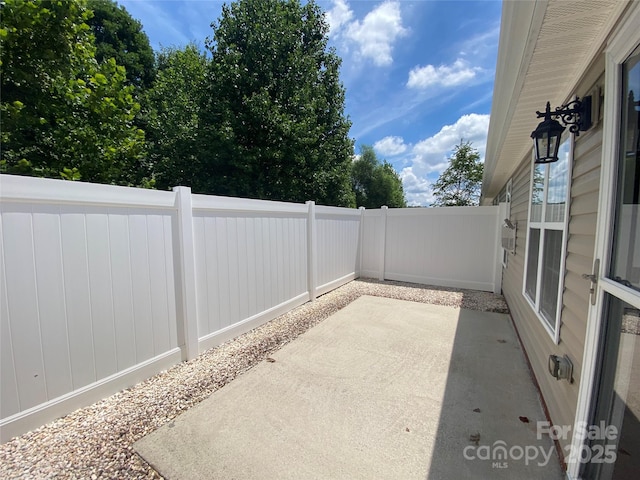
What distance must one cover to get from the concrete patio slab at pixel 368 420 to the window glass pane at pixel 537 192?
1.63 metres

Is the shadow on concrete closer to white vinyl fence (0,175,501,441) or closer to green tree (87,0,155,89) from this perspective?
white vinyl fence (0,175,501,441)

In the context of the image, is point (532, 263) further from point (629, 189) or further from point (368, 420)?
point (368, 420)

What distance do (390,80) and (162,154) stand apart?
29.8 feet

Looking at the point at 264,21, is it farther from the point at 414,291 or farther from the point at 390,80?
the point at 414,291

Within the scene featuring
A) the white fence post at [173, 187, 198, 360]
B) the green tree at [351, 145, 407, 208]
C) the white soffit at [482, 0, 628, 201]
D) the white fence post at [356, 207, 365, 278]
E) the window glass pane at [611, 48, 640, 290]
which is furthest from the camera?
the green tree at [351, 145, 407, 208]

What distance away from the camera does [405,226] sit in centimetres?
688

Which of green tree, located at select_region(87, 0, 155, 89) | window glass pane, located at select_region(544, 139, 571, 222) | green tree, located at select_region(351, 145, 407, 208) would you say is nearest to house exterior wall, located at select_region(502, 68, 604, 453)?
window glass pane, located at select_region(544, 139, 571, 222)

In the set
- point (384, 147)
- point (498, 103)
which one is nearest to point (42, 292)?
point (498, 103)

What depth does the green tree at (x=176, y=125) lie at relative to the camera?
397 inches

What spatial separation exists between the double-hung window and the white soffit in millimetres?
488

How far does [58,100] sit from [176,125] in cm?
476

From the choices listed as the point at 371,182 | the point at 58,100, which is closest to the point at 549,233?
the point at 58,100

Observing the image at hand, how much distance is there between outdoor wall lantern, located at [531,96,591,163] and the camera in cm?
174

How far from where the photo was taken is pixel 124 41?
541 inches
